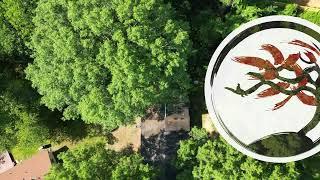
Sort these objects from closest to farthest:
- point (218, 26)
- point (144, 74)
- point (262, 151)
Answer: point (144, 74), point (262, 151), point (218, 26)

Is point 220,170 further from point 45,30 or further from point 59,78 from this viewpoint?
point 45,30

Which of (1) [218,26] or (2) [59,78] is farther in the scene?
(1) [218,26]

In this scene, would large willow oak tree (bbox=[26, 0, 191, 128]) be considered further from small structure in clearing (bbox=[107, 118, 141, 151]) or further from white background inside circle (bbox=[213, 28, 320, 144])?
small structure in clearing (bbox=[107, 118, 141, 151])

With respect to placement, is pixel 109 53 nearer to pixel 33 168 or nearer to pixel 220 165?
pixel 220 165

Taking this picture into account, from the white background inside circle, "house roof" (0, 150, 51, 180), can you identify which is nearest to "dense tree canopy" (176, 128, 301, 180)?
the white background inside circle

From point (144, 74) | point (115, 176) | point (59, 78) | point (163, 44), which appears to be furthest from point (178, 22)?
point (115, 176)

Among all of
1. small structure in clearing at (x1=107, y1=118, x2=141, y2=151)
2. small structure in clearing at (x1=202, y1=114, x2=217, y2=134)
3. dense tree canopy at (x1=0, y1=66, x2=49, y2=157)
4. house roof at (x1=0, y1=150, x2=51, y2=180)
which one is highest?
dense tree canopy at (x1=0, y1=66, x2=49, y2=157)
